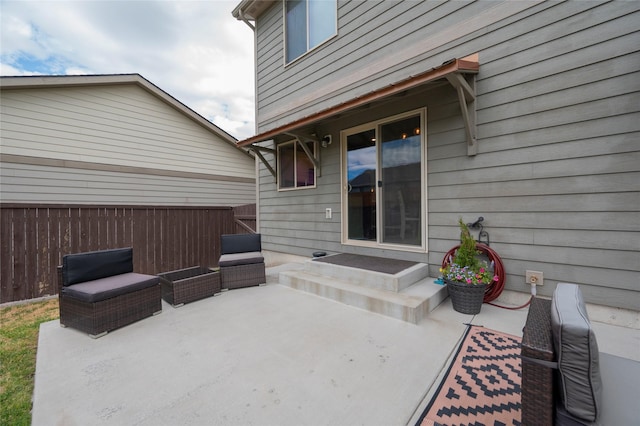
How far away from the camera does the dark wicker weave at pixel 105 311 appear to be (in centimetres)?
248

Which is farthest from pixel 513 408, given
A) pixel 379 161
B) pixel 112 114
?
pixel 112 114

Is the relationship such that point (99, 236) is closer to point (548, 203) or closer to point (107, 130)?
point (107, 130)

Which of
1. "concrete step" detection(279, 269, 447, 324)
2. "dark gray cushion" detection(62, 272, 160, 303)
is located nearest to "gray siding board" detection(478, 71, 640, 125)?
"concrete step" detection(279, 269, 447, 324)

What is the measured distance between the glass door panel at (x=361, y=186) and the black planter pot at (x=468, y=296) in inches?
61.1

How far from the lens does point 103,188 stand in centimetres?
622

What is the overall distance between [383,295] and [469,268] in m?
0.98

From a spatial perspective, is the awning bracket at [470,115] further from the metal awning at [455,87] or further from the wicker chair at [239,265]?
the wicker chair at [239,265]

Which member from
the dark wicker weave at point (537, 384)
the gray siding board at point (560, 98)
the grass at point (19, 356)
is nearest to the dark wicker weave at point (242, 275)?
the grass at point (19, 356)

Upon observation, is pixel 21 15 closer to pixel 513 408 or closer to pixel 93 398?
pixel 93 398

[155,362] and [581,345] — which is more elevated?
[581,345]

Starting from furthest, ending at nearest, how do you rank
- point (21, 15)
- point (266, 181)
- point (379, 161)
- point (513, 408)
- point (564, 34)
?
point (266, 181) < point (21, 15) < point (379, 161) < point (564, 34) < point (513, 408)

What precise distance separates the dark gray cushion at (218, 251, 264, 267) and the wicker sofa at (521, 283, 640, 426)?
3.43 meters

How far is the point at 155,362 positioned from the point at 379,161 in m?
3.65

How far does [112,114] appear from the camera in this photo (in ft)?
21.2
